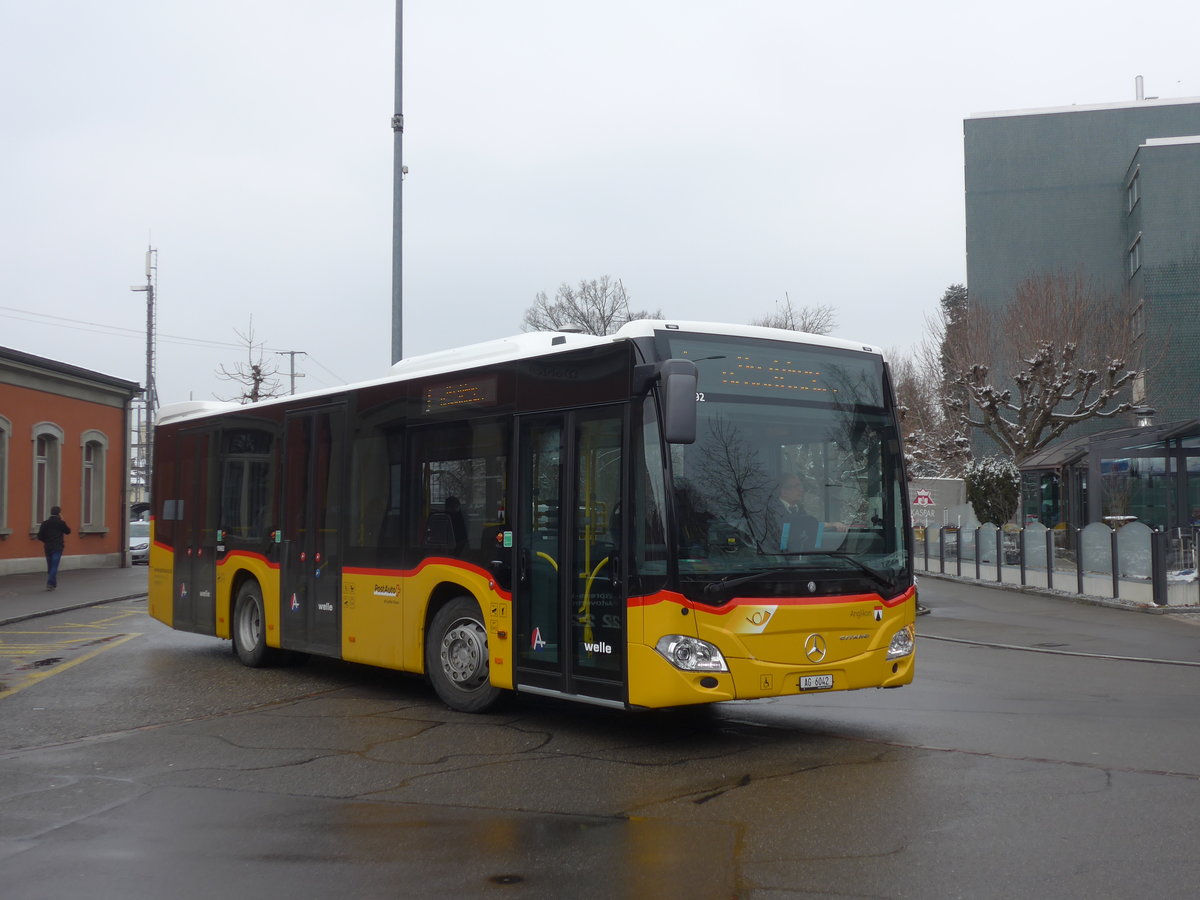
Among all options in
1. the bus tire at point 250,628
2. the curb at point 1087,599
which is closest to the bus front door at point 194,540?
Answer: the bus tire at point 250,628

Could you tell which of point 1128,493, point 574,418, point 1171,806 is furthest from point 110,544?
point 1171,806

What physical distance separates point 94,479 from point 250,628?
2548 centimetres

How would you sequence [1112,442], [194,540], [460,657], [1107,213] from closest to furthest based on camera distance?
[460,657]
[194,540]
[1112,442]
[1107,213]

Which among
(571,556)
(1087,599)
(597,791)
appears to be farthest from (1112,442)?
(597,791)

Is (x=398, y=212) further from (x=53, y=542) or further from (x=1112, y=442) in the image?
(x=1112, y=442)

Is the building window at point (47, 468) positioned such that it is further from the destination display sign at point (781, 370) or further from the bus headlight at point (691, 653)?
the bus headlight at point (691, 653)

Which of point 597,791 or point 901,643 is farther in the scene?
point 901,643

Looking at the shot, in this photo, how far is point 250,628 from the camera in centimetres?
1345

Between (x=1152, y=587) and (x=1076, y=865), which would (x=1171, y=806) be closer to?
(x=1076, y=865)

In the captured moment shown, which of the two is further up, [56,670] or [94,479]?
[94,479]

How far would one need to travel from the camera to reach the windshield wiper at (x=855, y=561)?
8367mm

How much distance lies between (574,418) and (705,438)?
102cm

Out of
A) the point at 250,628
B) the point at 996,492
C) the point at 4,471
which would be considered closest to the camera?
the point at 250,628

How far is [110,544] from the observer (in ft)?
123
